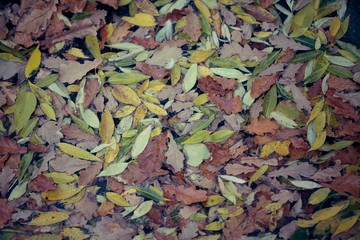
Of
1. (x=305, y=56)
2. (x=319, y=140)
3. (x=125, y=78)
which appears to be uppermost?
(x=305, y=56)

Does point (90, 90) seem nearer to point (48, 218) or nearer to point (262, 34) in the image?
point (48, 218)

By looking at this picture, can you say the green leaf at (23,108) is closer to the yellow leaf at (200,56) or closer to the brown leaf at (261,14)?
the yellow leaf at (200,56)

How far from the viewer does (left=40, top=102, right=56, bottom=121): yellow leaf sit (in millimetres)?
1014

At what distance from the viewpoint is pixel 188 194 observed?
996mm

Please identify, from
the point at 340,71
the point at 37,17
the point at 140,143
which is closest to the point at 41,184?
the point at 140,143

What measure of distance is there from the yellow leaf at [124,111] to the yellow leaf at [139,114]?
Answer: 2 centimetres

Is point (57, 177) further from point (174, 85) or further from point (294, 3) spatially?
point (294, 3)

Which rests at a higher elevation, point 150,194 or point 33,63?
point 33,63

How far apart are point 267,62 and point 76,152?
0.76 meters

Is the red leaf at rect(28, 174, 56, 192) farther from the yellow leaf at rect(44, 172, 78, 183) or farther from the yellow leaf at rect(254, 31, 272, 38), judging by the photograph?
the yellow leaf at rect(254, 31, 272, 38)

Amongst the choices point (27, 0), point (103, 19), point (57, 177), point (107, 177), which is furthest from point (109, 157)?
point (27, 0)

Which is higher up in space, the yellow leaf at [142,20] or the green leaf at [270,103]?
the yellow leaf at [142,20]

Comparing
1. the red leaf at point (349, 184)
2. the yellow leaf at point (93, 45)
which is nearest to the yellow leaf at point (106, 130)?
the yellow leaf at point (93, 45)

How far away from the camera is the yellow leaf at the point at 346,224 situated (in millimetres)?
1013
